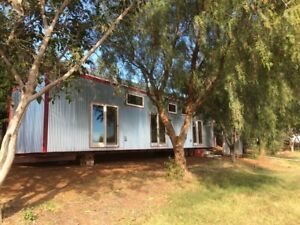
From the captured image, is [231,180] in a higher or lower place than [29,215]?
higher

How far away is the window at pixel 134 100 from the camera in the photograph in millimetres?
16328

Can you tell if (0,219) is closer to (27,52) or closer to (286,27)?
(27,52)

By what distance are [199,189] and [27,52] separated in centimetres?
591

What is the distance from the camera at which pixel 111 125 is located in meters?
Result: 15.2

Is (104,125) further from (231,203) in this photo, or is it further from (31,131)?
(231,203)

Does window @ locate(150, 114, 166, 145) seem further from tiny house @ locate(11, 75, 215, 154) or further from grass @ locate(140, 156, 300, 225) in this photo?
grass @ locate(140, 156, 300, 225)

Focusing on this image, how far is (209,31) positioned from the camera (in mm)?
11055

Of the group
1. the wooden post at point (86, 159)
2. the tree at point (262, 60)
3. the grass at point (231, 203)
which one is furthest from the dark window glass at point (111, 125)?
Answer: the tree at point (262, 60)

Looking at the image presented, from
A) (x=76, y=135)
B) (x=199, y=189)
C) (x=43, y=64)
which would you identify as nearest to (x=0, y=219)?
(x=43, y=64)

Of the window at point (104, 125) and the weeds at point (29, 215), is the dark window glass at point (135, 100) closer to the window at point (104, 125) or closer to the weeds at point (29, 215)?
the window at point (104, 125)

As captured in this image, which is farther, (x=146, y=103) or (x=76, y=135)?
(x=146, y=103)

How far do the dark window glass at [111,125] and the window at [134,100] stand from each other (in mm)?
1017

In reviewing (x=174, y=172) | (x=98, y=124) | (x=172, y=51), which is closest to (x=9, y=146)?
(x=172, y=51)

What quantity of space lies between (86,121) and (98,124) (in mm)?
612
